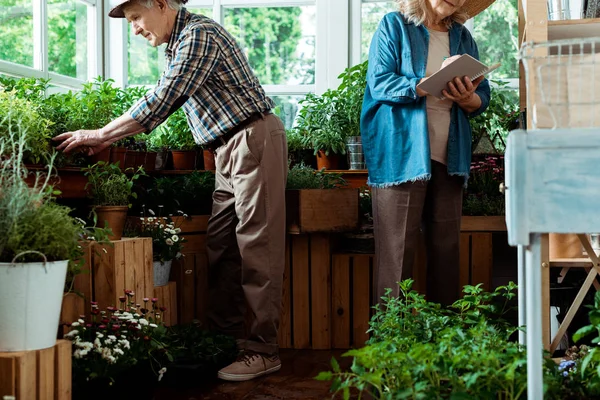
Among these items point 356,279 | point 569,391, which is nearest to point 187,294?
point 356,279

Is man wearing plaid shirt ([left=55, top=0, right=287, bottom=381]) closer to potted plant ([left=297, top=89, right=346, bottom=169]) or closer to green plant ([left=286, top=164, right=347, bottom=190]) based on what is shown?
green plant ([left=286, top=164, right=347, bottom=190])

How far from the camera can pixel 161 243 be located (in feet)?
11.0

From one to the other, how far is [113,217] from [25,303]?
91 centimetres

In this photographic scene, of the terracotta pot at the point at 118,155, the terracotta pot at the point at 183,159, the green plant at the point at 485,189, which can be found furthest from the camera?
the terracotta pot at the point at 183,159

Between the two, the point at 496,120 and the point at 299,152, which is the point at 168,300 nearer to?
the point at 299,152

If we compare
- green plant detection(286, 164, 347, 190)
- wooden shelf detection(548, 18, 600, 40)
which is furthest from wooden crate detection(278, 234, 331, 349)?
wooden shelf detection(548, 18, 600, 40)

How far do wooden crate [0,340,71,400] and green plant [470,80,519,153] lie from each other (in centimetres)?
256

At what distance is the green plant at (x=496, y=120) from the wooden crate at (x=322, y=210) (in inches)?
33.0

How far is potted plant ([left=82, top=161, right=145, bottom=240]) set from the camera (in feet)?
9.81

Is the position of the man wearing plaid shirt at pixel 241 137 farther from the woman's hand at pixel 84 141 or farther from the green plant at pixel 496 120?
the green plant at pixel 496 120

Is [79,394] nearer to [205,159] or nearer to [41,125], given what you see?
[41,125]

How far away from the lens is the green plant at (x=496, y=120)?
13.4 feet

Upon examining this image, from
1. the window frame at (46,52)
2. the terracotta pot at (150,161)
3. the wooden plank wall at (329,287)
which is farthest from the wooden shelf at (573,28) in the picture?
the window frame at (46,52)

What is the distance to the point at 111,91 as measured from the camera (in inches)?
144
